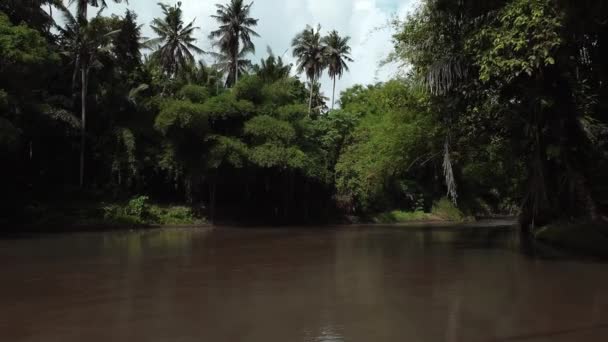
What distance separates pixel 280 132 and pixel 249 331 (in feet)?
83.8

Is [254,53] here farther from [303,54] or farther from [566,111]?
[566,111]

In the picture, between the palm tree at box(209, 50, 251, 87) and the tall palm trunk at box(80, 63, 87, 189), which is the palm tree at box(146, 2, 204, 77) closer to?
the palm tree at box(209, 50, 251, 87)

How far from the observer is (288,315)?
7504 millimetres

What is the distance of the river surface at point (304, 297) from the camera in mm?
6574

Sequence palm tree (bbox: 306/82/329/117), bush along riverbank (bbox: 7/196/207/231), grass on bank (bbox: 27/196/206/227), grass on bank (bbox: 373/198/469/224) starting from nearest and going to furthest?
1. bush along riverbank (bbox: 7/196/207/231)
2. grass on bank (bbox: 27/196/206/227)
3. grass on bank (bbox: 373/198/469/224)
4. palm tree (bbox: 306/82/329/117)

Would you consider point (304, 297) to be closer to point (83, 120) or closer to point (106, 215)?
point (106, 215)

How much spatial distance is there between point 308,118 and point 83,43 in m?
14.2

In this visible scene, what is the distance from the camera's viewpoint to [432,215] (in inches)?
1668

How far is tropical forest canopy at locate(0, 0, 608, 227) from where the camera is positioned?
579 inches

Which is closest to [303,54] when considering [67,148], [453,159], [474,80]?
[67,148]

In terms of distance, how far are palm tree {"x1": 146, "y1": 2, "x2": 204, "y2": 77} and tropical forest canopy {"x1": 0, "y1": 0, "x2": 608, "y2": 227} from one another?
0.09 m

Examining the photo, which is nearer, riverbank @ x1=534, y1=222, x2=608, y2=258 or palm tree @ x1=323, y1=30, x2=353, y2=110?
riverbank @ x1=534, y1=222, x2=608, y2=258

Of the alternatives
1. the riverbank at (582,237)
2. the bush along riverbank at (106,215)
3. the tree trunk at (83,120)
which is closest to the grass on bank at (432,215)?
the bush along riverbank at (106,215)

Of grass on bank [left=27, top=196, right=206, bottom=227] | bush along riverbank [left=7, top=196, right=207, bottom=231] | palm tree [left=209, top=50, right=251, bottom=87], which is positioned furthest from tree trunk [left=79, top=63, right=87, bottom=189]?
palm tree [left=209, top=50, right=251, bottom=87]
